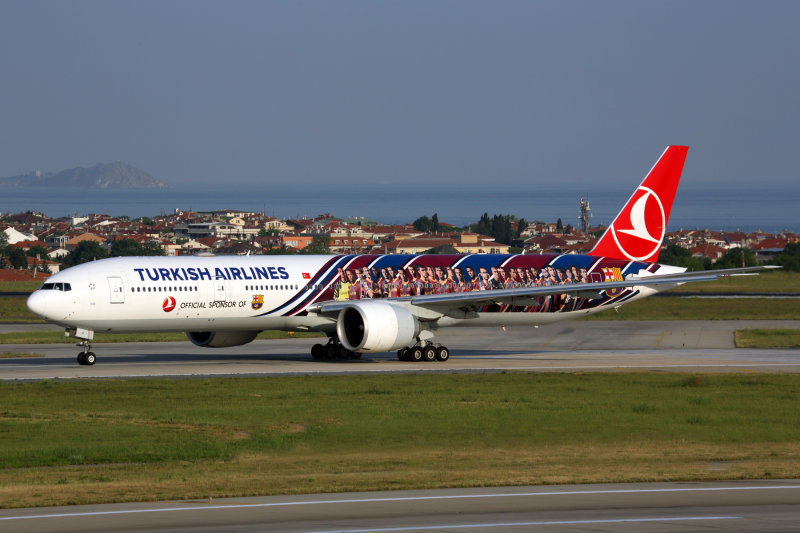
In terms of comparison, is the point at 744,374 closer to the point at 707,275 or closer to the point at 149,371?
the point at 707,275

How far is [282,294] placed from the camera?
1672 inches

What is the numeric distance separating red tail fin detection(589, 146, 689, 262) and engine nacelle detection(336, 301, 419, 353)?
11814 millimetres

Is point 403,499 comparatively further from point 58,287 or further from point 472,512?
point 58,287

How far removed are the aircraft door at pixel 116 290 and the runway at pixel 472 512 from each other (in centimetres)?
2340

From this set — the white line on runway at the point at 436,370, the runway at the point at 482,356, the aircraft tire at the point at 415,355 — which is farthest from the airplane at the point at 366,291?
the white line on runway at the point at 436,370

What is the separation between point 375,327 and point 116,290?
31.2 ft

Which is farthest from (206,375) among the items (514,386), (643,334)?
(643,334)

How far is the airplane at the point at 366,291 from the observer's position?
40.1 m

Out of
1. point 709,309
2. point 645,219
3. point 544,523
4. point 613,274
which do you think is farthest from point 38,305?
point 709,309

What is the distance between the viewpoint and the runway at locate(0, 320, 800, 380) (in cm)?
3933

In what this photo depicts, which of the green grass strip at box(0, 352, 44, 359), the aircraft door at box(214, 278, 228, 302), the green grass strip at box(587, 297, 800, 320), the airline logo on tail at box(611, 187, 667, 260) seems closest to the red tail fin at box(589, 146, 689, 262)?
the airline logo on tail at box(611, 187, 667, 260)

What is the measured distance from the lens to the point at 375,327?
40156mm

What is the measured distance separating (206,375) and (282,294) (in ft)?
20.0

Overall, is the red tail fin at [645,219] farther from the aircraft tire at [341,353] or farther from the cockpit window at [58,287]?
the cockpit window at [58,287]
